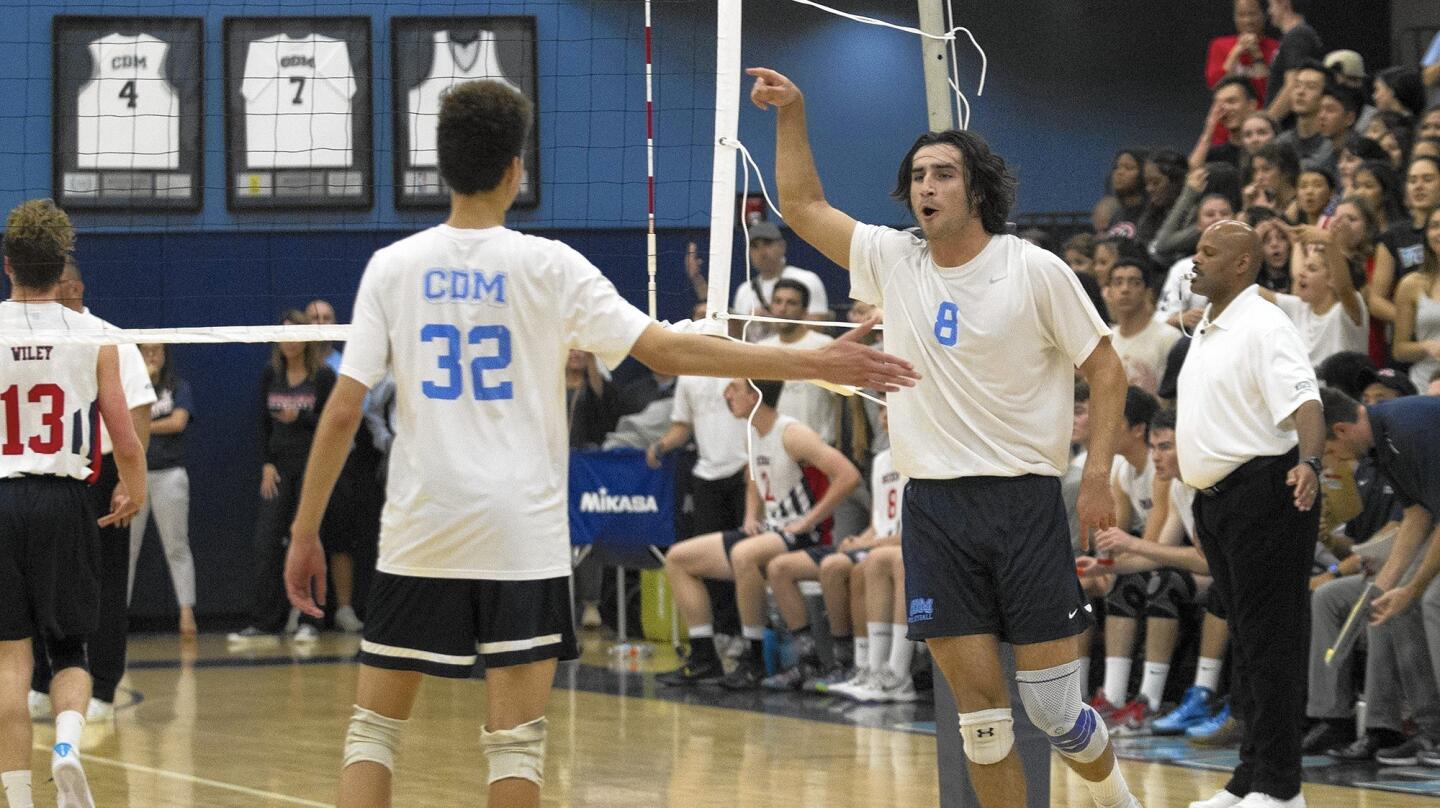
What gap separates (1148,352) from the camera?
9.89m

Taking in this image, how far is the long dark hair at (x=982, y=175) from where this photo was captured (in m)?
5.25

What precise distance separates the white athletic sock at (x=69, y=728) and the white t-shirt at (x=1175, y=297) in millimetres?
5869

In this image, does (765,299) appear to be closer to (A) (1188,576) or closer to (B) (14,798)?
(A) (1188,576)

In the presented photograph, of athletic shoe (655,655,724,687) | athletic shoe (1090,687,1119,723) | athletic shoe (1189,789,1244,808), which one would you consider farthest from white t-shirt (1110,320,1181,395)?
athletic shoe (1189,789,1244,808)

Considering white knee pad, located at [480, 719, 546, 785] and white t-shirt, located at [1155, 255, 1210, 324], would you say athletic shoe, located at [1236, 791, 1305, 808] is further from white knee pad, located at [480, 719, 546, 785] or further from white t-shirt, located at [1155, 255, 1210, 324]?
white t-shirt, located at [1155, 255, 1210, 324]

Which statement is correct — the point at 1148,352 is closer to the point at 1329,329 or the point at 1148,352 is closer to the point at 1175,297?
the point at 1175,297

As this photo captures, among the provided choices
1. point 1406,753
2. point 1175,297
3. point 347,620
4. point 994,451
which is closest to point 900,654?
point 1175,297

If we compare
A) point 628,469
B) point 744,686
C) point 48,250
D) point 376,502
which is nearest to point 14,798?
point 48,250

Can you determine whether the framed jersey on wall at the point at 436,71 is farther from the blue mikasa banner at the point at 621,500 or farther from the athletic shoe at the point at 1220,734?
the athletic shoe at the point at 1220,734

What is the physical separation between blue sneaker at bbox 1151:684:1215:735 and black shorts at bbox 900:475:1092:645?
349cm

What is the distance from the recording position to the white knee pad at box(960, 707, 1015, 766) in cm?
517

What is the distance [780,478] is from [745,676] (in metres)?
1.11

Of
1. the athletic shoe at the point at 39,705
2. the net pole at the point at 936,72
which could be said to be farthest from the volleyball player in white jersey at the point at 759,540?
the net pole at the point at 936,72

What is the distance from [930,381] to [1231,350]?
5.93 ft
